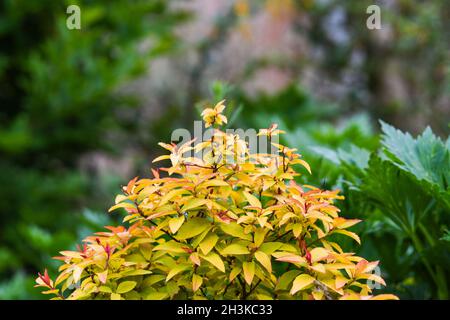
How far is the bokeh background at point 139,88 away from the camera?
5.46 m

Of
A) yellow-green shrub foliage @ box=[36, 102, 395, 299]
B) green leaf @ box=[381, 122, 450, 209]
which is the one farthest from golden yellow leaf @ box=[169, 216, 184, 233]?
green leaf @ box=[381, 122, 450, 209]

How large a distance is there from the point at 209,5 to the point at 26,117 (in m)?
4.86

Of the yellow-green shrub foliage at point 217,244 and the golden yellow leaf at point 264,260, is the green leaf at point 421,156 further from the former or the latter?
the golden yellow leaf at point 264,260

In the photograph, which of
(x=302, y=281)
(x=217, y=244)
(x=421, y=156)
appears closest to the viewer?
(x=302, y=281)

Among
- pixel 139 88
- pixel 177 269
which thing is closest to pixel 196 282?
pixel 177 269

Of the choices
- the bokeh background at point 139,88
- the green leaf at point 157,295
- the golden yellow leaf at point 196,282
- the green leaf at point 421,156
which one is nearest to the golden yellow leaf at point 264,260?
the golden yellow leaf at point 196,282

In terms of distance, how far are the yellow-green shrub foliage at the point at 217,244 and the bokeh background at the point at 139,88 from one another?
4.14 ft

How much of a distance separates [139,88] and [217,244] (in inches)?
261

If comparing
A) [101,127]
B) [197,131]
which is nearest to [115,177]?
[101,127]

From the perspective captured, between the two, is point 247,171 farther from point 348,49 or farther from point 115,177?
point 348,49

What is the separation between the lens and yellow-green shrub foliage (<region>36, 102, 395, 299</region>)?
150cm

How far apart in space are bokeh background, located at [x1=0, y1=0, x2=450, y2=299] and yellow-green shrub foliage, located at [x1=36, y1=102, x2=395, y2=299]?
126cm

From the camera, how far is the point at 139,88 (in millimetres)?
7988

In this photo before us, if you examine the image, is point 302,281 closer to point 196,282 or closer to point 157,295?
point 196,282
